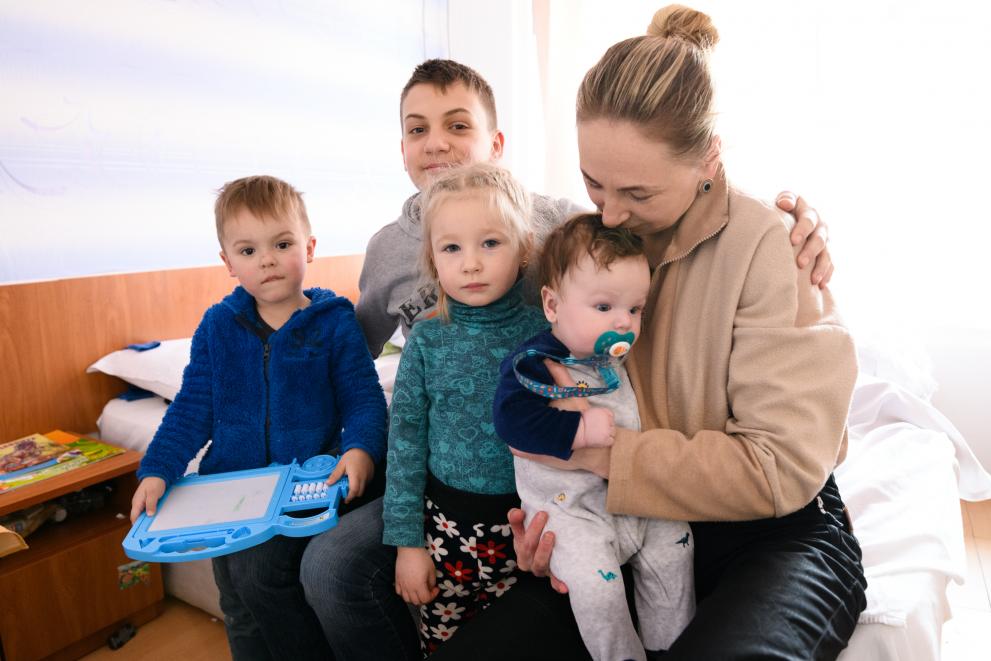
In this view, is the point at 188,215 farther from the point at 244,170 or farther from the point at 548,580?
the point at 548,580

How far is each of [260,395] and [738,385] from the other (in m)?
0.96

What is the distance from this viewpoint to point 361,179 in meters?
2.82

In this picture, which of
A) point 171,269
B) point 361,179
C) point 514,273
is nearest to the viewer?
point 514,273

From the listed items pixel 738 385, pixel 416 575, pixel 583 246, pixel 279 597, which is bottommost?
pixel 279 597

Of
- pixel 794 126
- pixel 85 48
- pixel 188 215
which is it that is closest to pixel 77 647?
pixel 188 215

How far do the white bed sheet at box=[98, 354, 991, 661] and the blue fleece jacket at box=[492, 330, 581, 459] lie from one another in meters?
0.51

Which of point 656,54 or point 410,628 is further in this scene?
point 410,628

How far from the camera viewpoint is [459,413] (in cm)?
110

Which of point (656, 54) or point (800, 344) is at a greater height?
point (656, 54)

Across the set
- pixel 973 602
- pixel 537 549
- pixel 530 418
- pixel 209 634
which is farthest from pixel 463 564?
pixel 973 602

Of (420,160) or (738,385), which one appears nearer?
(738,385)

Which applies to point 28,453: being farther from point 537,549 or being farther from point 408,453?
point 537,549

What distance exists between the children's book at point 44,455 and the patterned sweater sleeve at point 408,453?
1012 millimetres

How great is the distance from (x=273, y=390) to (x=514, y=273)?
597 millimetres
